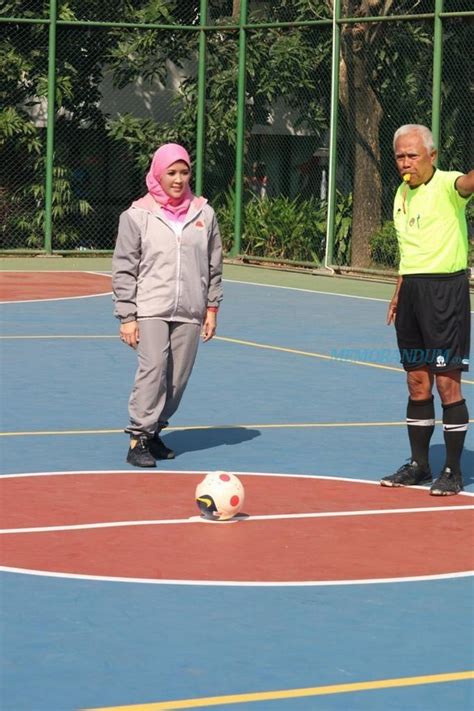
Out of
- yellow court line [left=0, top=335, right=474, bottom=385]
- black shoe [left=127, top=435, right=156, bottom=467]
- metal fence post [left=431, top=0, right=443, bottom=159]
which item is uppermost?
metal fence post [left=431, top=0, right=443, bottom=159]

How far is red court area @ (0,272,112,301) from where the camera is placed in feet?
67.5

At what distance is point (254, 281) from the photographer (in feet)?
76.1

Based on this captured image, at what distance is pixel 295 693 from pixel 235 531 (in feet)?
8.87

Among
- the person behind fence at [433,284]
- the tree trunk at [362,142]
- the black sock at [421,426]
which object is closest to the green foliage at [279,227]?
the tree trunk at [362,142]

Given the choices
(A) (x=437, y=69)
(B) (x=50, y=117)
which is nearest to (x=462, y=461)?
(A) (x=437, y=69)

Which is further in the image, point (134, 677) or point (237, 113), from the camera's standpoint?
point (237, 113)

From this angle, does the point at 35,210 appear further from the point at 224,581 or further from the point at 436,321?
the point at 224,581

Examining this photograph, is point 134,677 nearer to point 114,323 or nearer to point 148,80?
point 114,323

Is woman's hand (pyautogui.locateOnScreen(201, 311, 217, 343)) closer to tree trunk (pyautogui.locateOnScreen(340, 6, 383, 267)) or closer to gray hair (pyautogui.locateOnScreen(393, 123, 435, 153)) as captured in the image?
gray hair (pyautogui.locateOnScreen(393, 123, 435, 153))

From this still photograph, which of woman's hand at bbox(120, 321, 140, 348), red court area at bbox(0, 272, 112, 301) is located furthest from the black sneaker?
red court area at bbox(0, 272, 112, 301)

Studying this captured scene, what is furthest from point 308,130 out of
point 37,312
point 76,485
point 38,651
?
point 38,651

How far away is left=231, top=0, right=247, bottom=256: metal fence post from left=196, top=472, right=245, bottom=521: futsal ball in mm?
17067

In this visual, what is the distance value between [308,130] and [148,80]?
12.3ft

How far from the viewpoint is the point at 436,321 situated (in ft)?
30.5
